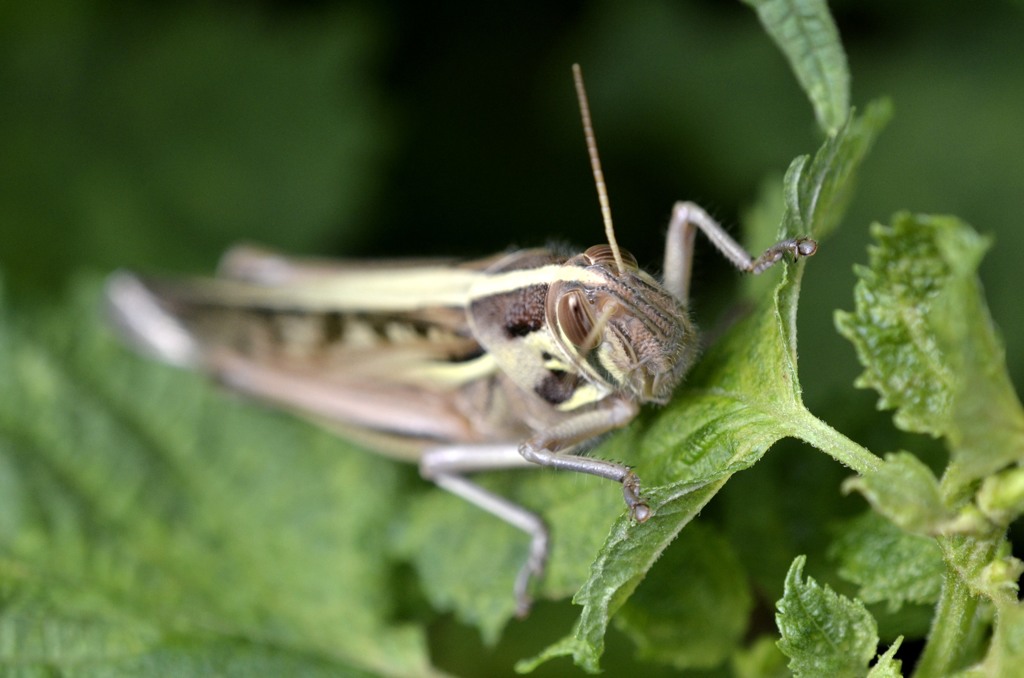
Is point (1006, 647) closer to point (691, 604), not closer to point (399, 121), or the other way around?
point (691, 604)

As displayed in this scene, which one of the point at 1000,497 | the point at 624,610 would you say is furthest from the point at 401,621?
the point at 1000,497

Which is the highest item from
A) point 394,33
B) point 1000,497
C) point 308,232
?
point 394,33

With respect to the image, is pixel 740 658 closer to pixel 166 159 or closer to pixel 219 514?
pixel 219 514

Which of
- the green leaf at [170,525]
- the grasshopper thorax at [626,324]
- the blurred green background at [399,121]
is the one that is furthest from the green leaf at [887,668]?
the blurred green background at [399,121]

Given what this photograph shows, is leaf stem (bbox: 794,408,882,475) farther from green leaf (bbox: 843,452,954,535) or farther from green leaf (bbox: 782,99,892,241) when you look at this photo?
green leaf (bbox: 782,99,892,241)

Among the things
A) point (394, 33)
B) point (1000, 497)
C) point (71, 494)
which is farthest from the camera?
point (394, 33)

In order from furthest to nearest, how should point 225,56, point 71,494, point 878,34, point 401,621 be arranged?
point 225,56, point 878,34, point 71,494, point 401,621
